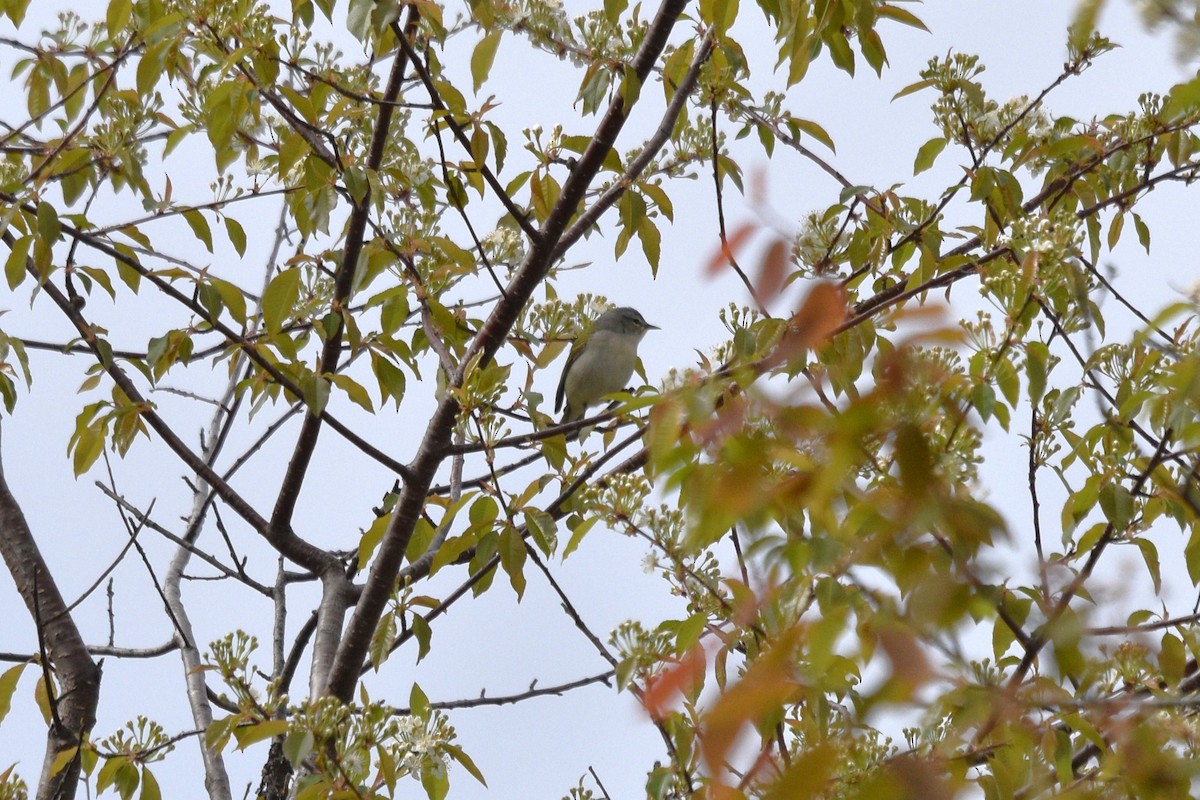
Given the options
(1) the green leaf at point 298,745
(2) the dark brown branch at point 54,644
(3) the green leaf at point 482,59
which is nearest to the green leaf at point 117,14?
(3) the green leaf at point 482,59

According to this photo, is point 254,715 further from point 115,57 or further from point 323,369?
point 115,57

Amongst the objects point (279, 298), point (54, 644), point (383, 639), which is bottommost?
point (383, 639)

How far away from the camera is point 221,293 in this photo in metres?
3.25

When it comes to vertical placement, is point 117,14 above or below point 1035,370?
above

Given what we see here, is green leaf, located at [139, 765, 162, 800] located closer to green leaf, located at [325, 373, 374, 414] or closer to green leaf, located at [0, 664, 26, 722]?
green leaf, located at [0, 664, 26, 722]

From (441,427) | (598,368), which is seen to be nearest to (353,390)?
(441,427)

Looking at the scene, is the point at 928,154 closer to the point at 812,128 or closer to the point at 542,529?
the point at 812,128

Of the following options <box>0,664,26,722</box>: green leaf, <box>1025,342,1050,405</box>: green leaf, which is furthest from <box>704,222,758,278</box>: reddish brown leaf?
<box>0,664,26,722</box>: green leaf

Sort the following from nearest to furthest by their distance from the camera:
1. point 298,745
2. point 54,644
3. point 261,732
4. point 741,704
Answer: point 741,704 < point 298,745 < point 261,732 < point 54,644

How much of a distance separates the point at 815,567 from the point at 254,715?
184cm

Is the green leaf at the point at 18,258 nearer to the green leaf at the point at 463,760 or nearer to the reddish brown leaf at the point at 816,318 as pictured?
the green leaf at the point at 463,760

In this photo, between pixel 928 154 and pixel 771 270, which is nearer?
pixel 771 270

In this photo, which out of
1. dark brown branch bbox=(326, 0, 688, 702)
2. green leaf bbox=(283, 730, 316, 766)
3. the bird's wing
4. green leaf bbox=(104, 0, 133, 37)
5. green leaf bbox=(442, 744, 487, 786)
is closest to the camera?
green leaf bbox=(283, 730, 316, 766)

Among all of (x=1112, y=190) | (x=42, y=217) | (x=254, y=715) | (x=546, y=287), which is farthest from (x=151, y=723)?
(x=1112, y=190)
